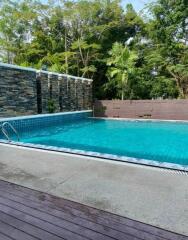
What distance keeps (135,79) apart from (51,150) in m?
11.2

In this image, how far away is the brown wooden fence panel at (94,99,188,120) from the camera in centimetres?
1234

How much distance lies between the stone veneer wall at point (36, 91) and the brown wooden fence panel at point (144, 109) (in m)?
1.22

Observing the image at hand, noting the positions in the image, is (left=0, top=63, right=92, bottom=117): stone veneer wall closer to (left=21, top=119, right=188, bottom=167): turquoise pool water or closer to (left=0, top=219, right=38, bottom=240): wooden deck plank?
(left=21, top=119, right=188, bottom=167): turquoise pool water

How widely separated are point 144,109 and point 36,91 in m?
5.91

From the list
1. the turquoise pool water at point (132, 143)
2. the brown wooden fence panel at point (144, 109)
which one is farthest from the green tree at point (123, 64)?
the turquoise pool water at point (132, 143)

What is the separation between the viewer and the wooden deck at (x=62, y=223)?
195cm

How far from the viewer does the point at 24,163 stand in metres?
4.11

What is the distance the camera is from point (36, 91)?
444 inches

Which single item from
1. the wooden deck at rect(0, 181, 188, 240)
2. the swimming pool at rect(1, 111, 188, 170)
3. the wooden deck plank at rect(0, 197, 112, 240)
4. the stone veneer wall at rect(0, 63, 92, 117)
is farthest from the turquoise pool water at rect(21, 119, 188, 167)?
the wooden deck plank at rect(0, 197, 112, 240)

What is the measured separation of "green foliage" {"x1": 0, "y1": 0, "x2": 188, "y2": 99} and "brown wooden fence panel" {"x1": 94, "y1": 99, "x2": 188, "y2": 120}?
1.59 m

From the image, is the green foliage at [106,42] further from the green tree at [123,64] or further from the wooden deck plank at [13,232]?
the wooden deck plank at [13,232]

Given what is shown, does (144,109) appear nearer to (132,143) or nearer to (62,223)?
(132,143)

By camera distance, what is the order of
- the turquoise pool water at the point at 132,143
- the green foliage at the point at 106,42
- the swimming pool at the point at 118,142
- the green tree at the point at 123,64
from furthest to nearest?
the green foliage at the point at 106,42, the green tree at the point at 123,64, the turquoise pool water at the point at 132,143, the swimming pool at the point at 118,142

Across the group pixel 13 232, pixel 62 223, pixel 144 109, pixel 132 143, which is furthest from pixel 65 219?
pixel 144 109
